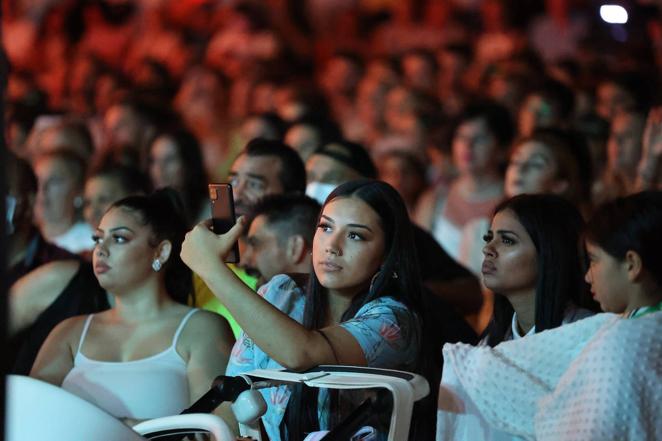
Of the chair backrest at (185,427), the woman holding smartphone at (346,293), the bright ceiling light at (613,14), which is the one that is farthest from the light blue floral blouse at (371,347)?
the bright ceiling light at (613,14)

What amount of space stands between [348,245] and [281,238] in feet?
2.89

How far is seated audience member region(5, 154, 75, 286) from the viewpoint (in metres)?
4.71

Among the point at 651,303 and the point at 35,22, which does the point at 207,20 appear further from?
the point at 651,303

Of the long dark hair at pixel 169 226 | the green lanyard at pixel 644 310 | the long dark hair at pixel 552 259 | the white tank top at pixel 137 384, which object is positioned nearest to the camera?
the green lanyard at pixel 644 310

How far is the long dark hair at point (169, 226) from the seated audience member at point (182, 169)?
6.23ft

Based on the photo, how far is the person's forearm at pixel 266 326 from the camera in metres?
3.01

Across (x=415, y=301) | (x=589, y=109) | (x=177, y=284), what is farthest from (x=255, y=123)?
(x=415, y=301)

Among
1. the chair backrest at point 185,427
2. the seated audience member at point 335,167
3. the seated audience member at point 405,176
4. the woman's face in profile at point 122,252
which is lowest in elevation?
the chair backrest at point 185,427

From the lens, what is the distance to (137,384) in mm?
3771

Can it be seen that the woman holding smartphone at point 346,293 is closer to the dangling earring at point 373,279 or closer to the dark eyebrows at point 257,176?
the dangling earring at point 373,279

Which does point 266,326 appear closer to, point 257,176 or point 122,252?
Result: point 122,252

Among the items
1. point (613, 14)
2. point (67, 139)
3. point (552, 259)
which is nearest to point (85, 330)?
point (552, 259)

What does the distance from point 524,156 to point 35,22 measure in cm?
682

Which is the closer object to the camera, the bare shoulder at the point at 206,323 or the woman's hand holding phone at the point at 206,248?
the woman's hand holding phone at the point at 206,248
